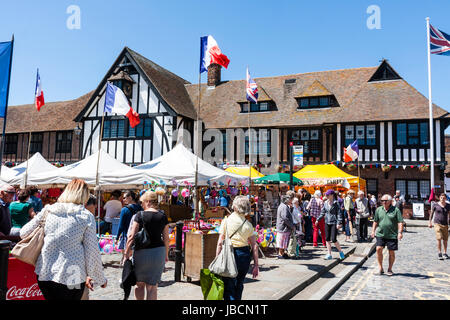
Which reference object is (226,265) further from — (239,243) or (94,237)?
(94,237)

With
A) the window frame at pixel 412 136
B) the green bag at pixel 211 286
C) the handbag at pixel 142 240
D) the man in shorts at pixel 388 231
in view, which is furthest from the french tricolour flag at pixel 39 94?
the window frame at pixel 412 136

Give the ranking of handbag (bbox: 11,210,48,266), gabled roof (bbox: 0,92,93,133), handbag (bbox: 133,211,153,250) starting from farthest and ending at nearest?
gabled roof (bbox: 0,92,93,133) → handbag (bbox: 133,211,153,250) → handbag (bbox: 11,210,48,266)

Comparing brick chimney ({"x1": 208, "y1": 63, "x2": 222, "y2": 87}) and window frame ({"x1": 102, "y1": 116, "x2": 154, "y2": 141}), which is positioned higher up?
brick chimney ({"x1": 208, "y1": 63, "x2": 222, "y2": 87})

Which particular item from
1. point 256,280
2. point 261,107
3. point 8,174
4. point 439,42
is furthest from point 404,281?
point 261,107

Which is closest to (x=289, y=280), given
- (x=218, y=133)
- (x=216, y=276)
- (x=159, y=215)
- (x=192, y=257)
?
(x=192, y=257)

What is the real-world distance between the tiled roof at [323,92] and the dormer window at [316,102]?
0.34m

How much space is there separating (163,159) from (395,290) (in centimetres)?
773

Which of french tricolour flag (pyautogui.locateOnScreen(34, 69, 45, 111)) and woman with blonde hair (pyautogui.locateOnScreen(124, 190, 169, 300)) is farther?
french tricolour flag (pyautogui.locateOnScreen(34, 69, 45, 111))

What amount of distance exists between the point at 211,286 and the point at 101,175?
7151mm

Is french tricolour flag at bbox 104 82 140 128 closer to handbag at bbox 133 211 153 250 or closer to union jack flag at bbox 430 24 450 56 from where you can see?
handbag at bbox 133 211 153 250

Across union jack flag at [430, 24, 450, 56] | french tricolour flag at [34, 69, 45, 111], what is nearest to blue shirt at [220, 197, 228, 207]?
french tricolour flag at [34, 69, 45, 111]

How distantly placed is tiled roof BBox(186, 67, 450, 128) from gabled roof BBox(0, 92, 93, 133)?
31.3 ft

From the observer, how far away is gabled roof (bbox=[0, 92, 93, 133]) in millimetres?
27364
